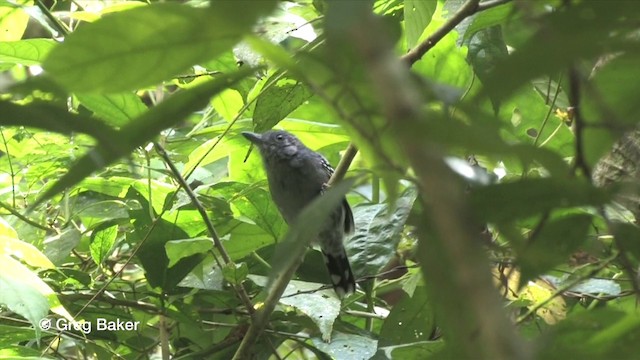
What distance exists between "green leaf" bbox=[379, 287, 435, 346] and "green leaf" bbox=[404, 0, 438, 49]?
0.69 m

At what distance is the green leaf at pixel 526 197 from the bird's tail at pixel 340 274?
4.18 ft

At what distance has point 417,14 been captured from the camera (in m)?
1.52

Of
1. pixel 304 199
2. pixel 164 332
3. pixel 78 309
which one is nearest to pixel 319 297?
pixel 164 332

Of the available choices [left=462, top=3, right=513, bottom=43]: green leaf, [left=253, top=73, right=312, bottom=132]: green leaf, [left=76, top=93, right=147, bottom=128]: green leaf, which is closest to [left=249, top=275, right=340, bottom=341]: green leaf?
[left=253, top=73, right=312, bottom=132]: green leaf

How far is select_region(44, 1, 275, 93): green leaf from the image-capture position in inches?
22.7

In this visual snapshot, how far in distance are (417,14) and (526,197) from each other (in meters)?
0.94

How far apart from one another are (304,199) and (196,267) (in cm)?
117

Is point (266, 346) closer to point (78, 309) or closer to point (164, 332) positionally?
point (164, 332)

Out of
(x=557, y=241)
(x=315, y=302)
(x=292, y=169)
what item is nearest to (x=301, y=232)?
(x=557, y=241)

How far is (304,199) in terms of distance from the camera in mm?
3125

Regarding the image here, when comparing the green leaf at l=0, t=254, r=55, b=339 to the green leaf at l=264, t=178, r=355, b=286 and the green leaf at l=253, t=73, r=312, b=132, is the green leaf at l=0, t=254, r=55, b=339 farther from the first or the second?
the green leaf at l=264, t=178, r=355, b=286

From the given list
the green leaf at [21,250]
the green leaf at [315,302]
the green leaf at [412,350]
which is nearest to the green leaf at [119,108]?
the green leaf at [21,250]

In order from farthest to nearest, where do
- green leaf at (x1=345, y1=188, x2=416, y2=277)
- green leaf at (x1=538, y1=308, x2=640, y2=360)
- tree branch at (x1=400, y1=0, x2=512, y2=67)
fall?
1. green leaf at (x1=345, y1=188, x2=416, y2=277)
2. tree branch at (x1=400, y1=0, x2=512, y2=67)
3. green leaf at (x1=538, y1=308, x2=640, y2=360)

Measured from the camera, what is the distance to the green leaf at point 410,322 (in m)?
1.95
